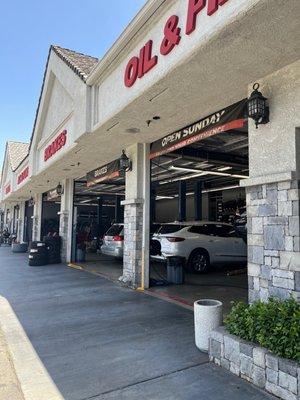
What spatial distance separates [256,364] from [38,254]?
41.6 ft

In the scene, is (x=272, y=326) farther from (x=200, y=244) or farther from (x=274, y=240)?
(x=200, y=244)

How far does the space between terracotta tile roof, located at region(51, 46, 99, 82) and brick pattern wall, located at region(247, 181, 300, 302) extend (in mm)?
5651

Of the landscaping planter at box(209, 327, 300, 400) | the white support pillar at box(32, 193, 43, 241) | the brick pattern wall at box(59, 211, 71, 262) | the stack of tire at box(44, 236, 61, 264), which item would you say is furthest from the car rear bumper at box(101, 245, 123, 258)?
the landscaping planter at box(209, 327, 300, 400)

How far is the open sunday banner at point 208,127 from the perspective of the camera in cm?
621

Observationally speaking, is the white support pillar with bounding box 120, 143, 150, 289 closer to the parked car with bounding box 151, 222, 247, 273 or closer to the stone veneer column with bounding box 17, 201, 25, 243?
the parked car with bounding box 151, 222, 247, 273

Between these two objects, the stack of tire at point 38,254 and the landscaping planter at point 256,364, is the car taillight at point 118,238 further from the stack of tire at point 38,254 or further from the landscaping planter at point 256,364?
the landscaping planter at point 256,364

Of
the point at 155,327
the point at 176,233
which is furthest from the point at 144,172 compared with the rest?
the point at 155,327

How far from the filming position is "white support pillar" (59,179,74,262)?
631 inches

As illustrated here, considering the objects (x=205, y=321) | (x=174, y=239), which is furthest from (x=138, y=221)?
(x=205, y=321)

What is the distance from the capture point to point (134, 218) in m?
9.70

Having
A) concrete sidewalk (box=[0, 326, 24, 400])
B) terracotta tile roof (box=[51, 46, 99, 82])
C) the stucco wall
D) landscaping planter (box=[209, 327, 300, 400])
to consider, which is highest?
terracotta tile roof (box=[51, 46, 99, 82])

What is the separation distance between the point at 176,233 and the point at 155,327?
5695mm

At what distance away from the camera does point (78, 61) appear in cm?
1092

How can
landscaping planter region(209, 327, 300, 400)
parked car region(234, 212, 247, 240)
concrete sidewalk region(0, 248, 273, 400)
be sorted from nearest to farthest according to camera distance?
landscaping planter region(209, 327, 300, 400) < concrete sidewalk region(0, 248, 273, 400) < parked car region(234, 212, 247, 240)
